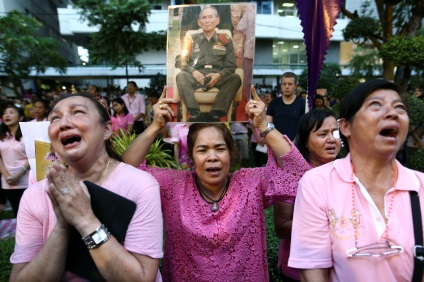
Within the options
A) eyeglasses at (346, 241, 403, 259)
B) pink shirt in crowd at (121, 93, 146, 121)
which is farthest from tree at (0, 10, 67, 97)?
A: eyeglasses at (346, 241, 403, 259)

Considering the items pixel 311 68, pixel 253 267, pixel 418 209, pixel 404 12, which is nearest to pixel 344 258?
pixel 418 209

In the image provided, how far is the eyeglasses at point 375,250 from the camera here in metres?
1.41

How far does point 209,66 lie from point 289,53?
29475 millimetres

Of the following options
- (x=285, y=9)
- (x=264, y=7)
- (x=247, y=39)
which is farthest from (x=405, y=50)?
(x=285, y=9)

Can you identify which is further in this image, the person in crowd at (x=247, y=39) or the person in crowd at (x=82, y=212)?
the person in crowd at (x=247, y=39)

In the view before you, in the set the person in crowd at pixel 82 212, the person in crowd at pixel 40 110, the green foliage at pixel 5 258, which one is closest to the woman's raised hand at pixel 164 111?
the person in crowd at pixel 82 212

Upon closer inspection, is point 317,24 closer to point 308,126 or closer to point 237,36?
point 308,126

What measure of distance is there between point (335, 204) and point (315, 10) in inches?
111

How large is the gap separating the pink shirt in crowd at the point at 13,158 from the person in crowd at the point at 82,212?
11.5ft

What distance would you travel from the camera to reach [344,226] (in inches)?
58.2

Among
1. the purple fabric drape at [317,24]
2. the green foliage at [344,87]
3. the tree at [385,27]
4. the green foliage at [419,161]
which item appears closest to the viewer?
the purple fabric drape at [317,24]

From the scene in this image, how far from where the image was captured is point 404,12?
835 centimetres

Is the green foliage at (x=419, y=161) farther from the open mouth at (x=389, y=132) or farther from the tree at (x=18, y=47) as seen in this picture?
the tree at (x=18, y=47)

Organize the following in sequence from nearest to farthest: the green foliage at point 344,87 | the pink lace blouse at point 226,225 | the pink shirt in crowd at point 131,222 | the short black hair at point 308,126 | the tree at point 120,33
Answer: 1. the pink shirt in crowd at point 131,222
2. the pink lace blouse at point 226,225
3. the short black hair at point 308,126
4. the green foliage at point 344,87
5. the tree at point 120,33
